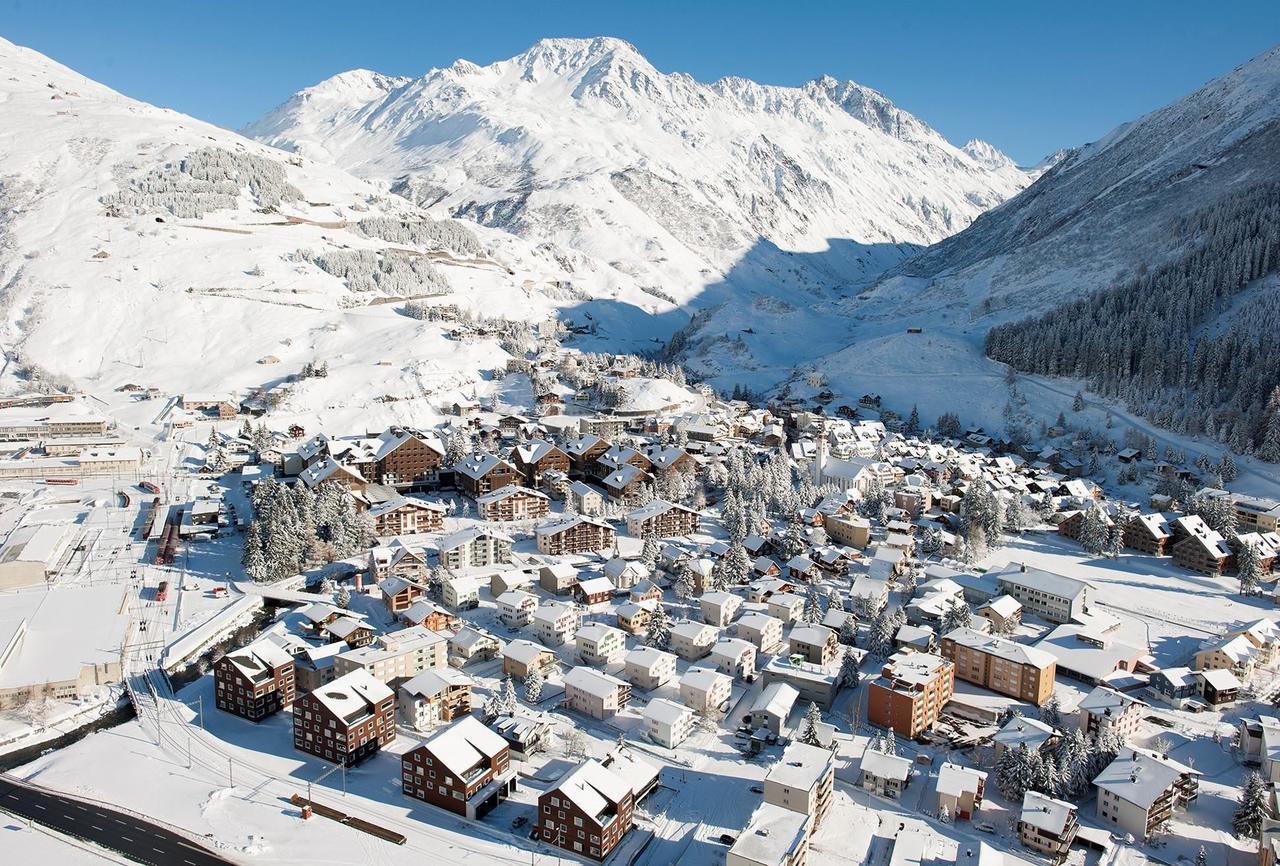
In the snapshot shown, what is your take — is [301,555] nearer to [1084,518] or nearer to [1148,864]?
[1148,864]

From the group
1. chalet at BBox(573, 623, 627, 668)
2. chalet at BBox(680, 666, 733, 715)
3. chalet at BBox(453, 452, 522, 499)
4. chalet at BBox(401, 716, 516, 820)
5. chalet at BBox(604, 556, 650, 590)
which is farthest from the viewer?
chalet at BBox(453, 452, 522, 499)

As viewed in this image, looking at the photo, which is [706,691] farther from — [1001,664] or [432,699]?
[1001,664]

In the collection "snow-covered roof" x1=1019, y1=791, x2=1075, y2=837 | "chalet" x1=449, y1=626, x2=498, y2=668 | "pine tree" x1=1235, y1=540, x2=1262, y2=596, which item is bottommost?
"chalet" x1=449, y1=626, x2=498, y2=668

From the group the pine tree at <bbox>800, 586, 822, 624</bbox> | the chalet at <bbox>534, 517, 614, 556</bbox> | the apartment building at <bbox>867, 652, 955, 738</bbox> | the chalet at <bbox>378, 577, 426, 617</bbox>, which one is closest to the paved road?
the chalet at <bbox>378, 577, 426, 617</bbox>

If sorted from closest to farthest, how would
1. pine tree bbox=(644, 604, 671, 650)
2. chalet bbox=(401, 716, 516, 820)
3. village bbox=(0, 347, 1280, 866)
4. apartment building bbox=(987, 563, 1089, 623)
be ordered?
1. chalet bbox=(401, 716, 516, 820)
2. village bbox=(0, 347, 1280, 866)
3. pine tree bbox=(644, 604, 671, 650)
4. apartment building bbox=(987, 563, 1089, 623)

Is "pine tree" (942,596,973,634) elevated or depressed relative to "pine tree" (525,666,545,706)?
elevated

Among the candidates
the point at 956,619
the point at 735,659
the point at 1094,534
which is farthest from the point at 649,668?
the point at 1094,534

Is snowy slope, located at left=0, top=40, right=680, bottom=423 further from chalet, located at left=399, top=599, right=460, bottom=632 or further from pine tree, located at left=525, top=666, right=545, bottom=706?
pine tree, located at left=525, top=666, right=545, bottom=706
